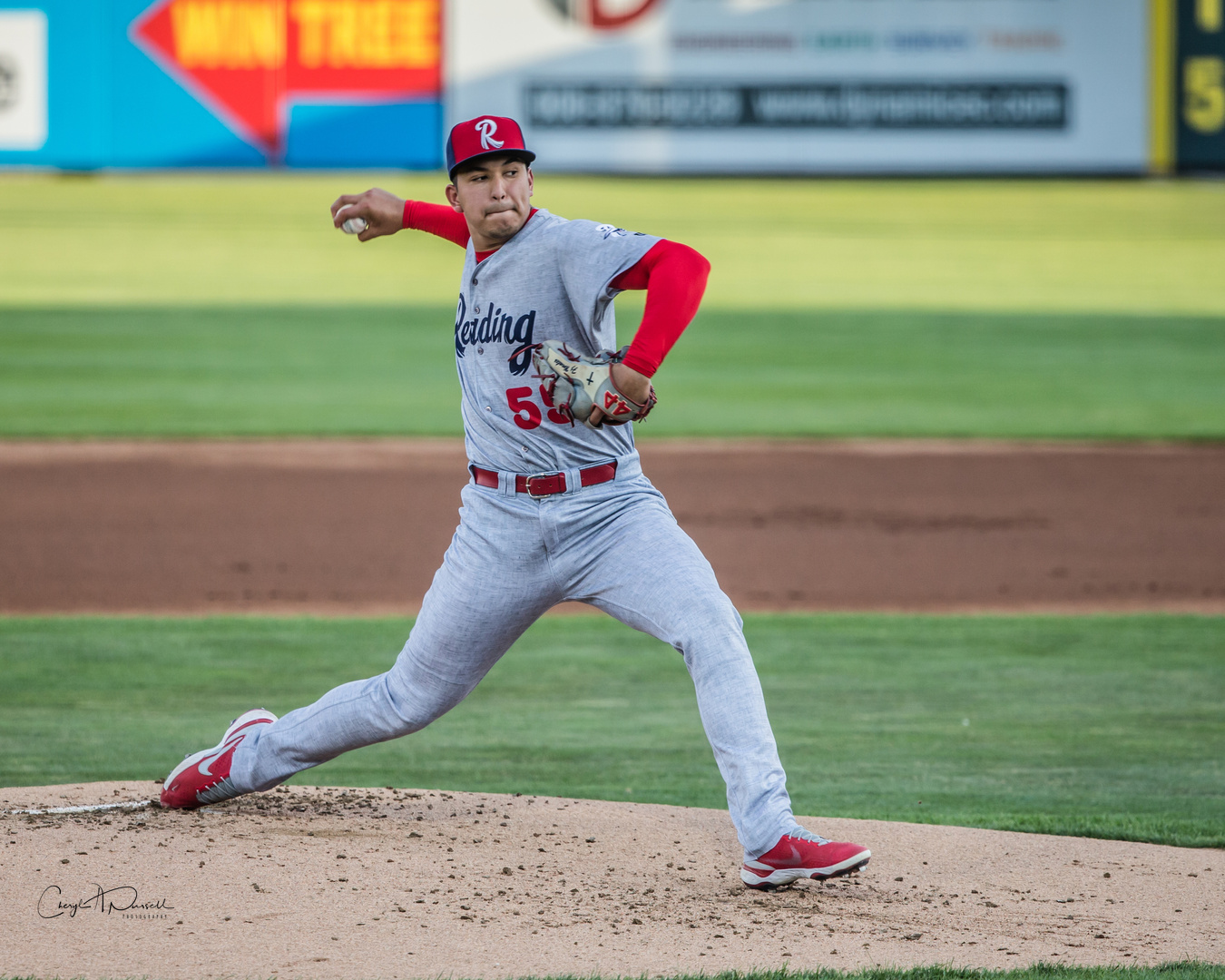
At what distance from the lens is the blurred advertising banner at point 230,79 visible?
26.1 m

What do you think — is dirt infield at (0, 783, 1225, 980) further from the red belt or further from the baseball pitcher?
the red belt

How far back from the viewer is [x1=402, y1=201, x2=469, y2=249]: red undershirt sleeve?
429cm

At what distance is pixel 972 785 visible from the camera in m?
5.33

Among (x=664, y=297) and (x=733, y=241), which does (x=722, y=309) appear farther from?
(x=664, y=297)

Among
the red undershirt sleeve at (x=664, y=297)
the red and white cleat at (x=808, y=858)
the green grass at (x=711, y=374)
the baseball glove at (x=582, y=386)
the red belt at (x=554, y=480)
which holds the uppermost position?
the red undershirt sleeve at (x=664, y=297)

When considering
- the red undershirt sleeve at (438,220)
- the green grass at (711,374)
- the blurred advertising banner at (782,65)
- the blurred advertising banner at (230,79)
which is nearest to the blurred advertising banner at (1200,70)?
the blurred advertising banner at (782,65)

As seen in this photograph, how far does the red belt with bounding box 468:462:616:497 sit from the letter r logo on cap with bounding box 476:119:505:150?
785 millimetres

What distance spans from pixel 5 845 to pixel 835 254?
20194 mm

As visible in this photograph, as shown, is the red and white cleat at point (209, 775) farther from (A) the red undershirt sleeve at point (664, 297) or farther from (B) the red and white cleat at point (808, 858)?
(A) the red undershirt sleeve at point (664, 297)

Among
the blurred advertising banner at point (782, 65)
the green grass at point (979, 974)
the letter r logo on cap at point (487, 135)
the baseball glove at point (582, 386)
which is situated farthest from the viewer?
the blurred advertising banner at point (782, 65)

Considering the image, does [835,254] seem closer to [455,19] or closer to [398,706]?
[455,19]

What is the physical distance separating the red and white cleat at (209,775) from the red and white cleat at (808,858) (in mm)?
1429

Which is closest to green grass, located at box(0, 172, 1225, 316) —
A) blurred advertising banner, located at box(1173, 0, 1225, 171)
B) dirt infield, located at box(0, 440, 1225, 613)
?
blurred advertising banner, located at box(1173, 0, 1225, 171)

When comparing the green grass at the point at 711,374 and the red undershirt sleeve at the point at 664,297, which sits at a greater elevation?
the red undershirt sleeve at the point at 664,297
